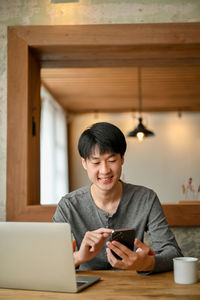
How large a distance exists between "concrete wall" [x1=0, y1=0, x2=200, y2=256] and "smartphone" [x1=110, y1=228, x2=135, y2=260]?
1.39 metres

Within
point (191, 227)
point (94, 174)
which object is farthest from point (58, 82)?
point (94, 174)

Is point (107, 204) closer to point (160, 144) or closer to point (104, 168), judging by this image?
point (104, 168)

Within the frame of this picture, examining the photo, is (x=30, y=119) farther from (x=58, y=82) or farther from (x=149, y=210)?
(x=58, y=82)

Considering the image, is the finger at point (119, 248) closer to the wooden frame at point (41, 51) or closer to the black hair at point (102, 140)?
the black hair at point (102, 140)

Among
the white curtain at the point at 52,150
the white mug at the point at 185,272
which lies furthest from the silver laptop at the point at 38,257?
the white curtain at the point at 52,150

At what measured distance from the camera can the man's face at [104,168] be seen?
171 centimetres

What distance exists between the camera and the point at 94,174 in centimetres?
173

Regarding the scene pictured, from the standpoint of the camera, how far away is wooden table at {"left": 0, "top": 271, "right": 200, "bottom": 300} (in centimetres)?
114

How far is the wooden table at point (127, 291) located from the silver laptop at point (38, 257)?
0.11 feet

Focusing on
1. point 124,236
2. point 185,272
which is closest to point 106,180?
point 124,236

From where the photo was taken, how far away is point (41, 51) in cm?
269

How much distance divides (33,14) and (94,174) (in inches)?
57.2

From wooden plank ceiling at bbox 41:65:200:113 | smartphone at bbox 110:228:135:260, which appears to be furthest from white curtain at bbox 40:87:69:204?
smartphone at bbox 110:228:135:260

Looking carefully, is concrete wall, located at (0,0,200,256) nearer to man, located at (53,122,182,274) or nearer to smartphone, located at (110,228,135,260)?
man, located at (53,122,182,274)
